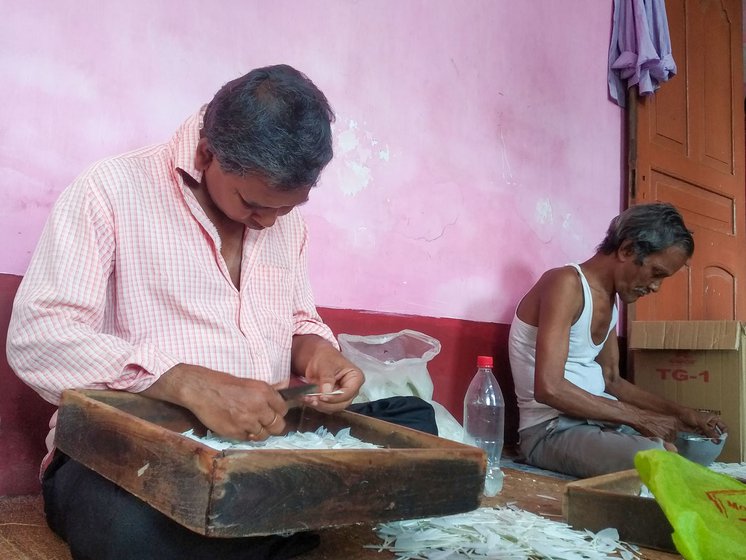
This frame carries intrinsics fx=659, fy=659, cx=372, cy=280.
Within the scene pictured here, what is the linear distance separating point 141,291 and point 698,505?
4.06 ft

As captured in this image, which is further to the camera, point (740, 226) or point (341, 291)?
point (740, 226)

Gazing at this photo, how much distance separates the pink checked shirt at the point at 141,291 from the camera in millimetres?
1288

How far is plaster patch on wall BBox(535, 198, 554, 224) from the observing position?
11.0 ft

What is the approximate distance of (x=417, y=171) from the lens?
2.79 m

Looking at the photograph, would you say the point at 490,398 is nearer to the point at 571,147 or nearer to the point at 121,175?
the point at 571,147

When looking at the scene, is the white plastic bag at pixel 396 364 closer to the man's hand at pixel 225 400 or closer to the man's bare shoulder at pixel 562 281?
the man's bare shoulder at pixel 562 281

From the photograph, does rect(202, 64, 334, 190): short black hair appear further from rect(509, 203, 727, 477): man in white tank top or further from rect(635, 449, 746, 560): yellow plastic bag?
rect(509, 203, 727, 477): man in white tank top

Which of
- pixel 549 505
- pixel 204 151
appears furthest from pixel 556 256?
pixel 204 151

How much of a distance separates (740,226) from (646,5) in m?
1.75

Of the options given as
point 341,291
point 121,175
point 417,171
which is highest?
point 417,171

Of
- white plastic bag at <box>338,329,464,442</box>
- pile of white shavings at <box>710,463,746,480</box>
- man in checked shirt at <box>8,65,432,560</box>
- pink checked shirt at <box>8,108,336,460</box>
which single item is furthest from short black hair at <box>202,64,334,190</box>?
pile of white shavings at <box>710,463,746,480</box>

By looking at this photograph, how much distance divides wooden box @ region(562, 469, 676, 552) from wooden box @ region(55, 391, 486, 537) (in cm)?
60

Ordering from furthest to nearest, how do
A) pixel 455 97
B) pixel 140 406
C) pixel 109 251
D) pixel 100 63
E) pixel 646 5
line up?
pixel 646 5 < pixel 455 97 < pixel 100 63 < pixel 109 251 < pixel 140 406

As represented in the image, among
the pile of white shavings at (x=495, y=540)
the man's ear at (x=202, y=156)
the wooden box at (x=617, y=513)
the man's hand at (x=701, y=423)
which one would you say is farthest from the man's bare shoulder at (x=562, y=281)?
the man's ear at (x=202, y=156)
